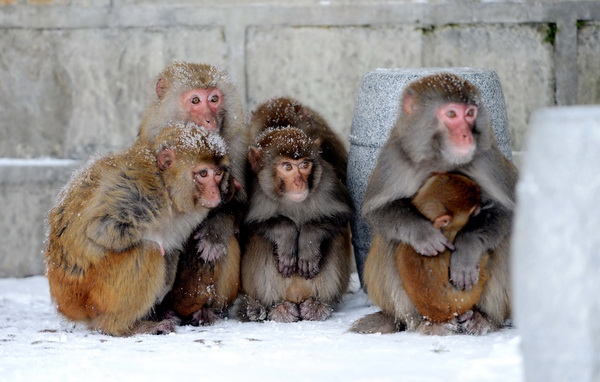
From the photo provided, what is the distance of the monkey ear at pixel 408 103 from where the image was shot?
4.74 metres

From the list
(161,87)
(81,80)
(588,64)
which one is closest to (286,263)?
(161,87)

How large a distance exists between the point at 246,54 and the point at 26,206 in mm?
1911

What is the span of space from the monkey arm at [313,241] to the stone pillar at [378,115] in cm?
41

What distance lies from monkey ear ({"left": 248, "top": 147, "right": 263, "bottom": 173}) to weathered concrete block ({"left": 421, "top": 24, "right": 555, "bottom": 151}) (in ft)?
6.01

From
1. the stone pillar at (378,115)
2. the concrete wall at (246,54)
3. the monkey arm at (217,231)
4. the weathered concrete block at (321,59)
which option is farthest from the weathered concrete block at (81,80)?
the monkey arm at (217,231)

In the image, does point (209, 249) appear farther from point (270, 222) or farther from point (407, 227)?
point (407, 227)

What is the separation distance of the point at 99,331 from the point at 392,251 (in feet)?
5.32

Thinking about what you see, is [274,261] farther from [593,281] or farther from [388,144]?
[593,281]

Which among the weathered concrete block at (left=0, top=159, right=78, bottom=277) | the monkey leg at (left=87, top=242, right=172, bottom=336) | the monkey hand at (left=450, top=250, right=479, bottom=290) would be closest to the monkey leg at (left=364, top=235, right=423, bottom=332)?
the monkey hand at (left=450, top=250, right=479, bottom=290)

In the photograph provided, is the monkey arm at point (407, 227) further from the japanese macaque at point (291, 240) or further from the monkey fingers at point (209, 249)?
the monkey fingers at point (209, 249)

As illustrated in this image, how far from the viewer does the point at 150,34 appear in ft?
22.2

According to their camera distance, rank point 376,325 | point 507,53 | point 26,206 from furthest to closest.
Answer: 1. point 26,206
2. point 507,53
3. point 376,325

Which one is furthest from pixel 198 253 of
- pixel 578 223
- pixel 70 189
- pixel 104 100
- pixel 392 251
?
pixel 578 223

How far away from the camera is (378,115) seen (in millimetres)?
5664
